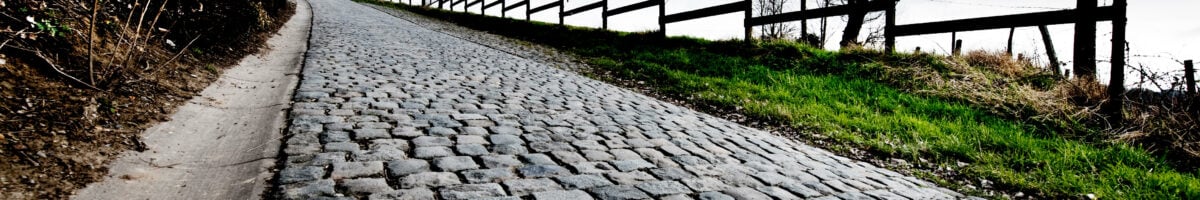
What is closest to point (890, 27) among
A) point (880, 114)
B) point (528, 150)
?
point (880, 114)

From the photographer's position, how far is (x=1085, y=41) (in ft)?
20.2

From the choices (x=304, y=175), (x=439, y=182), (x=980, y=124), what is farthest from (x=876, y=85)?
(x=304, y=175)

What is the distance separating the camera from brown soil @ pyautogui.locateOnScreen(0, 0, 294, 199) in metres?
2.85

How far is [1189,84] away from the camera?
5.08m

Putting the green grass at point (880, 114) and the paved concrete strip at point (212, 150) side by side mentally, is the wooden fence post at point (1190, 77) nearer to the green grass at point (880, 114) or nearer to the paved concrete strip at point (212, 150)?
the green grass at point (880, 114)

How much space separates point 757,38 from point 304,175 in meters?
8.61

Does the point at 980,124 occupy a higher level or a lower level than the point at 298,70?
lower

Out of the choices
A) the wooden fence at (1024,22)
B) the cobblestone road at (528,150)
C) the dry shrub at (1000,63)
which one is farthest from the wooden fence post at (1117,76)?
the cobblestone road at (528,150)

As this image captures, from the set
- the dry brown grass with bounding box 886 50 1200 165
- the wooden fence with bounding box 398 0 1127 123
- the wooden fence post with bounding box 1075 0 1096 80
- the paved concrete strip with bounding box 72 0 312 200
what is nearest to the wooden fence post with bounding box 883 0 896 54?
the wooden fence with bounding box 398 0 1127 123

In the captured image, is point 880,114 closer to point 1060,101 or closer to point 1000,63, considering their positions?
point 1060,101

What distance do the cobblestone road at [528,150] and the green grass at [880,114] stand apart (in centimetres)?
66

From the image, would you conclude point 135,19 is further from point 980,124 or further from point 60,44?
point 980,124

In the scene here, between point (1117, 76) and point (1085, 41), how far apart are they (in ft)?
3.10

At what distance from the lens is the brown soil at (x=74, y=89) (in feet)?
9.36
